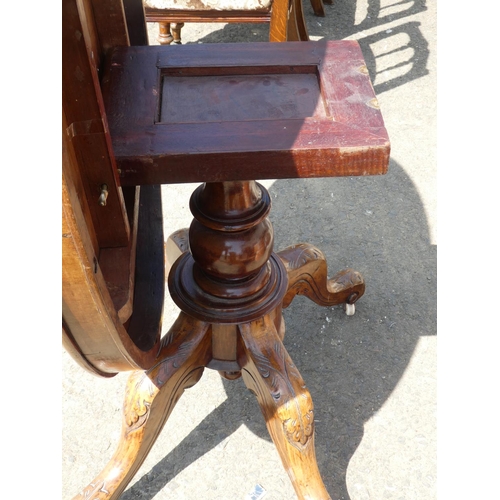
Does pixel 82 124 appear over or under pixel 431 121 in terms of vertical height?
→ over

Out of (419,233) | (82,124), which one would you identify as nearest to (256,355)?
(82,124)

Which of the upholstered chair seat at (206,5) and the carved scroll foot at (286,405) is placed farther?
the upholstered chair seat at (206,5)

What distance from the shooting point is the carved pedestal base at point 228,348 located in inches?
47.8

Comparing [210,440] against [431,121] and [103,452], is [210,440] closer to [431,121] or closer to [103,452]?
→ [103,452]

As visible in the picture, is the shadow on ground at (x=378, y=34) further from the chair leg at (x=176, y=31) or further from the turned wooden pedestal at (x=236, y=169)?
the turned wooden pedestal at (x=236, y=169)

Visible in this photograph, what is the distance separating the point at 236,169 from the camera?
0.88m

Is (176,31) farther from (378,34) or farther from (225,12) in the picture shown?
(378,34)

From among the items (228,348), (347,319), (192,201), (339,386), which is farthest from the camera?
(347,319)

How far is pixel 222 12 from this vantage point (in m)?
2.37

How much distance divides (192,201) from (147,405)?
42 centimetres

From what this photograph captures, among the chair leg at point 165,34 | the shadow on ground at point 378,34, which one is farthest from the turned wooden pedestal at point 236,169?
the shadow on ground at point 378,34

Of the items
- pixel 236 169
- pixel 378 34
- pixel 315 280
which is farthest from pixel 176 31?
pixel 236 169

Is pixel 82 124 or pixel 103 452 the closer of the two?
pixel 82 124

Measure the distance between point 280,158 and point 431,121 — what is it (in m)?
1.76
